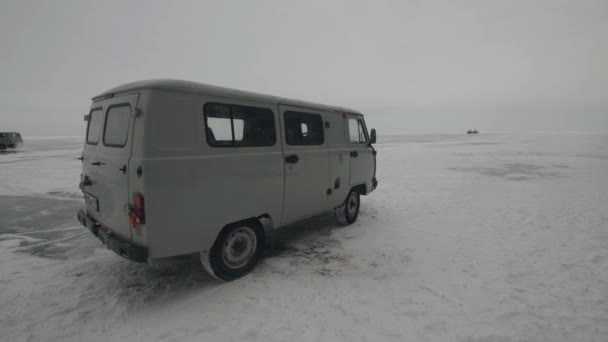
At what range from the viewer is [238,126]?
3.86m

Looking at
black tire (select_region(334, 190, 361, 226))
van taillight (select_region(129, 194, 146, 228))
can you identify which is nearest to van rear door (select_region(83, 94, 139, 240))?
van taillight (select_region(129, 194, 146, 228))

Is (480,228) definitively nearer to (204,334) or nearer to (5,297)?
(204,334)

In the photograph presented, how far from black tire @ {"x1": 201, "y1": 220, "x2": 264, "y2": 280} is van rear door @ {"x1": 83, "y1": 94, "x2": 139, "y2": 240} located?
103 centimetres

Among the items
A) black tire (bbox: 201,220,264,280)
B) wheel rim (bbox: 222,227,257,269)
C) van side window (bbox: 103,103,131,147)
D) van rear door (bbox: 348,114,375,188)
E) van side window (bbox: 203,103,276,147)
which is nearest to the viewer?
van side window (bbox: 103,103,131,147)

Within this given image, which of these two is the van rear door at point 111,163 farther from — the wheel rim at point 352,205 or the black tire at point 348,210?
the wheel rim at point 352,205

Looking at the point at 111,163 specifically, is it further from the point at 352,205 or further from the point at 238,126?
the point at 352,205

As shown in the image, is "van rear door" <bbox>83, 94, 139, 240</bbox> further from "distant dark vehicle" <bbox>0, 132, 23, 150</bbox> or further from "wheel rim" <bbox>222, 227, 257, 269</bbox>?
"distant dark vehicle" <bbox>0, 132, 23, 150</bbox>

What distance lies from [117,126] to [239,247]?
2.23 metres

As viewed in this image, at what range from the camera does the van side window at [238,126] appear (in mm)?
3588

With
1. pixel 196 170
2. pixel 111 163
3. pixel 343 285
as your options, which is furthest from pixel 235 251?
pixel 111 163

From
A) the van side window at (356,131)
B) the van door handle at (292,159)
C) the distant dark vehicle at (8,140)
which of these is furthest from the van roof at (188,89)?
the distant dark vehicle at (8,140)

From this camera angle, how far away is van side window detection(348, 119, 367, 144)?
20.4 ft

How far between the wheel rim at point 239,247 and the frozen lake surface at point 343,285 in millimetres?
266

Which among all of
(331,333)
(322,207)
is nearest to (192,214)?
(331,333)
